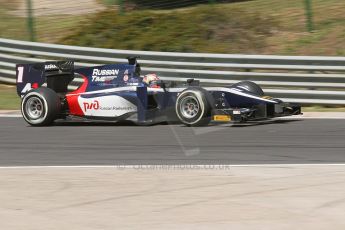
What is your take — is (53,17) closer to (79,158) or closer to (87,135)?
(87,135)

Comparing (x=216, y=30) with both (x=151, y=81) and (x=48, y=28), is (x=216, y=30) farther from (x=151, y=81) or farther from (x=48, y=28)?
(x=151, y=81)

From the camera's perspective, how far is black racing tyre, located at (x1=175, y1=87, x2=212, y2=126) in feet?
38.7

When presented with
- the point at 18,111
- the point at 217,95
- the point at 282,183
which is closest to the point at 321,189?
Result: the point at 282,183

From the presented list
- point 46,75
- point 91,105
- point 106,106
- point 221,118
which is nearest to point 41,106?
point 46,75

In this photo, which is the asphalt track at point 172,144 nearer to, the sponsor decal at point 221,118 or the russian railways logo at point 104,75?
the sponsor decal at point 221,118

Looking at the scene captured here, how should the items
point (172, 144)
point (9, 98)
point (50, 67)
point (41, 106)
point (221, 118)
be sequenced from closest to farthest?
point (172, 144)
point (221, 118)
point (41, 106)
point (50, 67)
point (9, 98)

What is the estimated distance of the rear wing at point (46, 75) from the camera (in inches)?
514

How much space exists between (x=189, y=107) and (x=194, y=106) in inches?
3.1

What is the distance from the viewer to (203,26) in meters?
18.5

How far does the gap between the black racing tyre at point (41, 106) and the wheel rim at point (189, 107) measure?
2.04 meters

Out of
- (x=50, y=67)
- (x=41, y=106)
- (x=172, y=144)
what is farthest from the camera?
(x=50, y=67)

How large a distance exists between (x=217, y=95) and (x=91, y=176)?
4142 millimetres

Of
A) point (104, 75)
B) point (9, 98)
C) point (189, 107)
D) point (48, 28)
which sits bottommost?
point (189, 107)

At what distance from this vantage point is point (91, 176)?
818cm
